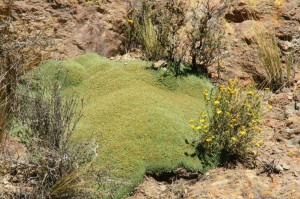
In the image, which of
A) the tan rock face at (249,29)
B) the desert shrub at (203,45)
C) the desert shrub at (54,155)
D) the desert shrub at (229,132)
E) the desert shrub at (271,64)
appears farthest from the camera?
Answer: the tan rock face at (249,29)

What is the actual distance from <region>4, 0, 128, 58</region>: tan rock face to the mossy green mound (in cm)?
46

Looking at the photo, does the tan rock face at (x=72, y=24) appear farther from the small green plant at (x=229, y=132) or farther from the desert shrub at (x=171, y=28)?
the small green plant at (x=229, y=132)

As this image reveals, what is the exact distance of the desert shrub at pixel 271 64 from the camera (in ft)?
21.8

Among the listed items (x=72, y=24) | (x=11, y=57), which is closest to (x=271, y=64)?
(x=72, y=24)

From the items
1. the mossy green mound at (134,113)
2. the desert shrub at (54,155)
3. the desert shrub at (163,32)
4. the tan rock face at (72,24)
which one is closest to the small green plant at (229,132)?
the mossy green mound at (134,113)

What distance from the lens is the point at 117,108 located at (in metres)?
5.54

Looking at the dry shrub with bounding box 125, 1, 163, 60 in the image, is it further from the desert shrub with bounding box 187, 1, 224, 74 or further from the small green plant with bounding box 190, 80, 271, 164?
the small green plant with bounding box 190, 80, 271, 164

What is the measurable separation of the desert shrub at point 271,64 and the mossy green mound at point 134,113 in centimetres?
113

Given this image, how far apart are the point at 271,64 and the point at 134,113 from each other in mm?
2754

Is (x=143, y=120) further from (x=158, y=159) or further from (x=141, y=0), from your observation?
(x=141, y=0)

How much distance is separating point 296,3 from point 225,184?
4596mm

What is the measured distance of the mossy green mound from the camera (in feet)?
15.6

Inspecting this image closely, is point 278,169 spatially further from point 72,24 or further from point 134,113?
point 72,24

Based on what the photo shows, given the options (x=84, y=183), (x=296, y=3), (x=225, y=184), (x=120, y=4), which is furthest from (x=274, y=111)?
(x=120, y=4)
